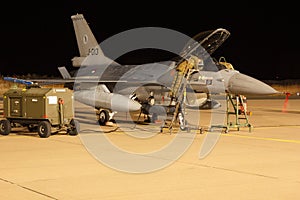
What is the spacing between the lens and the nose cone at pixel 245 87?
52.7ft

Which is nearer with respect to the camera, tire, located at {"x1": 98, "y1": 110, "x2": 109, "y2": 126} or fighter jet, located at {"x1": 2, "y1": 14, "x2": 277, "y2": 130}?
fighter jet, located at {"x1": 2, "y1": 14, "x2": 277, "y2": 130}

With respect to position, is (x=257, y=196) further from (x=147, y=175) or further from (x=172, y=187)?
(x=147, y=175)

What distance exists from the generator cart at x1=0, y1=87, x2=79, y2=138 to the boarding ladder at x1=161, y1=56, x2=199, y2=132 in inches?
105

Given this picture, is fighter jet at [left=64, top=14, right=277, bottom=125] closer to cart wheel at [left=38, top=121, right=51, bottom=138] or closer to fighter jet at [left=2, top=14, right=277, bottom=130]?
fighter jet at [left=2, top=14, right=277, bottom=130]

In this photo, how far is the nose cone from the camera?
1606cm

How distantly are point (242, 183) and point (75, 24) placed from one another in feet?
52.7

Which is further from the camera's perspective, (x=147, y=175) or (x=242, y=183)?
(x=147, y=175)

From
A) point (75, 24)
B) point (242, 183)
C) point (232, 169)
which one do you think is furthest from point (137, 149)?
point (75, 24)

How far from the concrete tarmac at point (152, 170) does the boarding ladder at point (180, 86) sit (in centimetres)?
104

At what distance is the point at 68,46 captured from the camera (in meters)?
112

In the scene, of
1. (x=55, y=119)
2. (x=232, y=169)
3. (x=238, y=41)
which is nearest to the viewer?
(x=232, y=169)

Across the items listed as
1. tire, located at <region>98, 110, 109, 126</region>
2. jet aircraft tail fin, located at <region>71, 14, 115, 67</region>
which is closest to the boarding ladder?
tire, located at <region>98, 110, 109, 126</region>

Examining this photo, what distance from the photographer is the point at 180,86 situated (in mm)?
15094

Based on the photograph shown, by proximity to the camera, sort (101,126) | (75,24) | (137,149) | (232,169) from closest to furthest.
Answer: (232,169) < (137,149) < (101,126) < (75,24)
